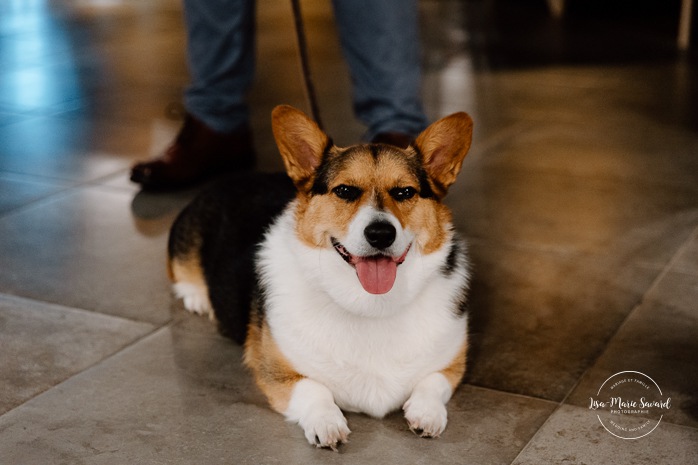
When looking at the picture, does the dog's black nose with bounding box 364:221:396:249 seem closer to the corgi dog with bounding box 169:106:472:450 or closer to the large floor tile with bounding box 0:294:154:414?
the corgi dog with bounding box 169:106:472:450

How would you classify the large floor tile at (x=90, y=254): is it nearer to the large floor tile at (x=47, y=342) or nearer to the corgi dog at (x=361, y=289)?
the large floor tile at (x=47, y=342)

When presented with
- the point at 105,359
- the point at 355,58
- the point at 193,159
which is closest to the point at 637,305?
the point at 355,58

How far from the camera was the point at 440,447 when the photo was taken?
7.57ft

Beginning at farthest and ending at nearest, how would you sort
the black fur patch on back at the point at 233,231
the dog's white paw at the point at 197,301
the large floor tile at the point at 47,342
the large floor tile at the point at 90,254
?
the large floor tile at the point at 90,254, the dog's white paw at the point at 197,301, the black fur patch on back at the point at 233,231, the large floor tile at the point at 47,342

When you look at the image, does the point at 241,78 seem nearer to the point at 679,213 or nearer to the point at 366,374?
the point at 679,213

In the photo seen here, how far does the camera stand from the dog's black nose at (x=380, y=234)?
2.24m

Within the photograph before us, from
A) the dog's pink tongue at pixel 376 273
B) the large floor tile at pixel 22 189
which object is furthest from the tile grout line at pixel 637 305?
the large floor tile at pixel 22 189

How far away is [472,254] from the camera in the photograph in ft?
11.7

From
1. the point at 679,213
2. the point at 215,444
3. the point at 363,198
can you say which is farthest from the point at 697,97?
the point at 215,444

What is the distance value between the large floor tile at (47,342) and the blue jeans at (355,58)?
1.42 m

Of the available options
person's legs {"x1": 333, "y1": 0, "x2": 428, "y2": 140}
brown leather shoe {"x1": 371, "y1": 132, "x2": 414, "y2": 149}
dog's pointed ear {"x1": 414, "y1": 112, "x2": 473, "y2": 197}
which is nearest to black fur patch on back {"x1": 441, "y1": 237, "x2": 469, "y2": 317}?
dog's pointed ear {"x1": 414, "y1": 112, "x2": 473, "y2": 197}

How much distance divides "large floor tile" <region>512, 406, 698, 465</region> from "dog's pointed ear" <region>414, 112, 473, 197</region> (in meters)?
0.68

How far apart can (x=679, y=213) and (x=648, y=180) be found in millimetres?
449

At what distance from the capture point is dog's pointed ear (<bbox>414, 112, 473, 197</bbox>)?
2516 mm
